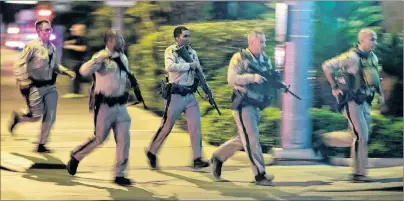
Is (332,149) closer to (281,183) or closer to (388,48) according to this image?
(281,183)

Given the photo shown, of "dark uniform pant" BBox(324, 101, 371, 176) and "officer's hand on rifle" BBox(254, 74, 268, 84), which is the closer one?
"officer's hand on rifle" BBox(254, 74, 268, 84)

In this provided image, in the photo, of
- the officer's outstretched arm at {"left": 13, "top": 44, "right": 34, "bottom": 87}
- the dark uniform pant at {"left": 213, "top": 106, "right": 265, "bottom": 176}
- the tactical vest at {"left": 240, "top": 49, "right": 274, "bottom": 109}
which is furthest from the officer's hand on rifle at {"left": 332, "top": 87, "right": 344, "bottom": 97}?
Result: the officer's outstretched arm at {"left": 13, "top": 44, "right": 34, "bottom": 87}

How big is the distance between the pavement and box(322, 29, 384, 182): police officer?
246 mm

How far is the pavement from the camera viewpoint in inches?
134

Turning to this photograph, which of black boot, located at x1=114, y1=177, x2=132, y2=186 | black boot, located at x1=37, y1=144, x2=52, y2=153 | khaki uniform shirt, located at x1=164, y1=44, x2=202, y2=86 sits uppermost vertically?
khaki uniform shirt, located at x1=164, y1=44, x2=202, y2=86

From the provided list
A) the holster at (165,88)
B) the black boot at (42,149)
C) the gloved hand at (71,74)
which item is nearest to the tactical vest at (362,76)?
the holster at (165,88)

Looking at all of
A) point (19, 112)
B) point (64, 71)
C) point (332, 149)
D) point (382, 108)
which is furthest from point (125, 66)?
point (382, 108)

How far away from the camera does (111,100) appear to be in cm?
342

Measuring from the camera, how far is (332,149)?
3455mm

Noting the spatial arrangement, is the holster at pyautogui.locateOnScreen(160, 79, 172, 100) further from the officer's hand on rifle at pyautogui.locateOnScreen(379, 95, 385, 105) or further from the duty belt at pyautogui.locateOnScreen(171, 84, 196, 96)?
the officer's hand on rifle at pyautogui.locateOnScreen(379, 95, 385, 105)

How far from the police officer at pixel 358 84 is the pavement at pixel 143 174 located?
9.7 inches

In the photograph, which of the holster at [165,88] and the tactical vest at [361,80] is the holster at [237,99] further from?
the tactical vest at [361,80]

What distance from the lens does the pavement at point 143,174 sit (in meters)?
3.41

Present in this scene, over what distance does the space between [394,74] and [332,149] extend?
0.64 meters
